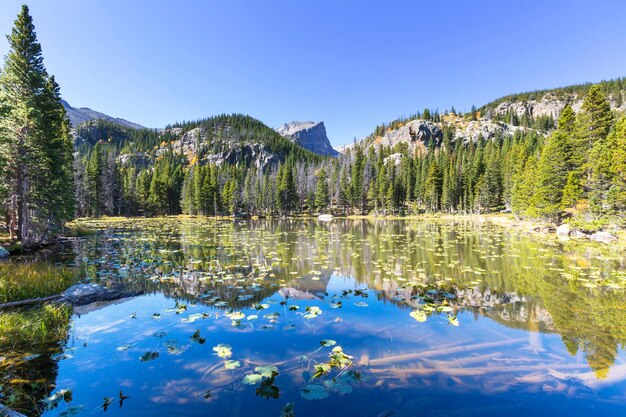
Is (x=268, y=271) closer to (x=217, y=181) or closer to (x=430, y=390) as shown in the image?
(x=430, y=390)

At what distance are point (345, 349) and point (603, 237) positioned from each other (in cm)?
2997

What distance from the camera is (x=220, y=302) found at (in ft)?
30.3

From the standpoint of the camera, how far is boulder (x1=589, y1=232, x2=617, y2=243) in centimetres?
2367

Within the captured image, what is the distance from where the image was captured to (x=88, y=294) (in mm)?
9805

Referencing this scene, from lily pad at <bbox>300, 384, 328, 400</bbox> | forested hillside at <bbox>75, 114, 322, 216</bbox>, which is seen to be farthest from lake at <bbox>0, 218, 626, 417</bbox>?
forested hillside at <bbox>75, 114, 322, 216</bbox>

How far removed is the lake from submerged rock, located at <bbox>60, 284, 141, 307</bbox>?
61cm

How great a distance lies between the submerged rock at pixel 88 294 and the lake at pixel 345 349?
61cm

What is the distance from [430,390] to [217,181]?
→ 9617cm

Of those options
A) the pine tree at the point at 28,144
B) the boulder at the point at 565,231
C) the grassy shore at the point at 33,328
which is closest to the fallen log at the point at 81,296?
the grassy shore at the point at 33,328

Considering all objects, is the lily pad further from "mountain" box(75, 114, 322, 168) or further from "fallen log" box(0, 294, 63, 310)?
"mountain" box(75, 114, 322, 168)

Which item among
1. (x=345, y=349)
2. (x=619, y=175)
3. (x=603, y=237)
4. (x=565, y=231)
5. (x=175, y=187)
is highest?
(x=175, y=187)

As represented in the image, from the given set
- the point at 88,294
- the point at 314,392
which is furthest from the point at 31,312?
the point at 314,392

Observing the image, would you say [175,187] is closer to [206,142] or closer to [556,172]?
[206,142]

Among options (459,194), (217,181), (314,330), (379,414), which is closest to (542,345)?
(379,414)
